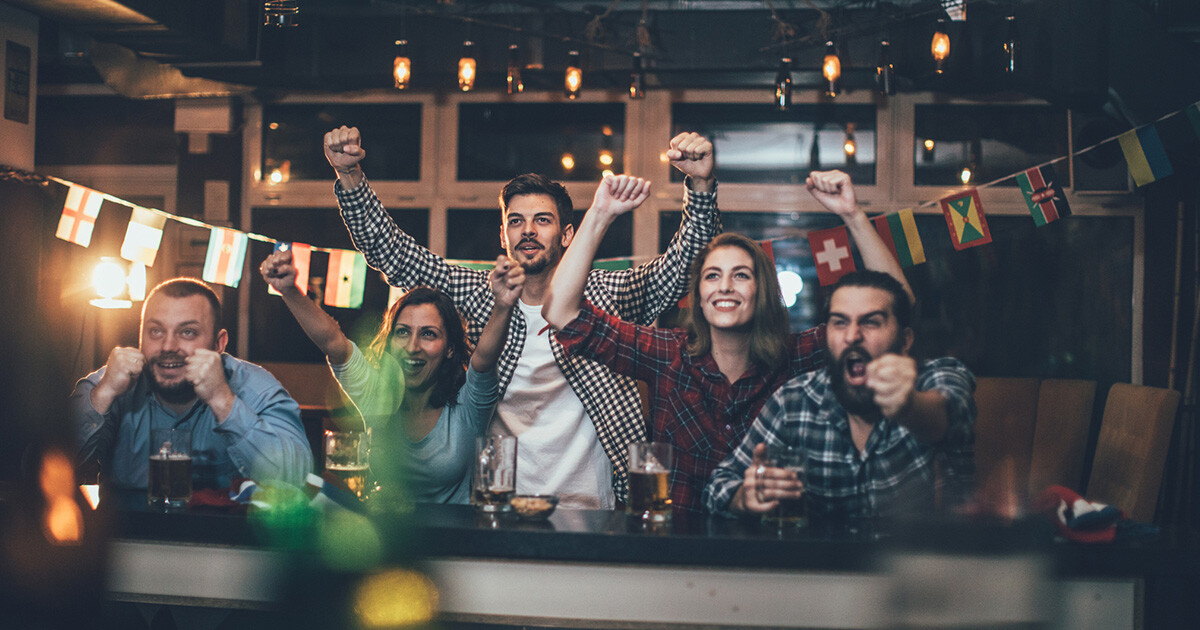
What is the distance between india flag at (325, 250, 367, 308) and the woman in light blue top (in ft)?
5.85

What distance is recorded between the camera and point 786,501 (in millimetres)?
1516

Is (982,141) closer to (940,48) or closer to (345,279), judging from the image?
(940,48)

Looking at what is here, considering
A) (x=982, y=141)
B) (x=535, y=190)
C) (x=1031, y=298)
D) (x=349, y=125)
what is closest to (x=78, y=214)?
(x=535, y=190)

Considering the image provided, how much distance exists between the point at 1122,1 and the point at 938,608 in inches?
165

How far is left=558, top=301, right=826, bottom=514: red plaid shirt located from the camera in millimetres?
1849

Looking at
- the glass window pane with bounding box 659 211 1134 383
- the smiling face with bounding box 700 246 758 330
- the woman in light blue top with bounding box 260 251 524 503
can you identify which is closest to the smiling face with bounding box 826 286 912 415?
the smiling face with bounding box 700 246 758 330

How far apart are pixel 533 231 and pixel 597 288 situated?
29 centimetres

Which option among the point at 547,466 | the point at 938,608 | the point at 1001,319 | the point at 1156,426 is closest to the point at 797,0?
the point at 1001,319

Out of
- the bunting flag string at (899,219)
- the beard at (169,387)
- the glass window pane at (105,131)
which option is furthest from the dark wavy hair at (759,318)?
the glass window pane at (105,131)

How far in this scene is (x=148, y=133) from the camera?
5.64 metres

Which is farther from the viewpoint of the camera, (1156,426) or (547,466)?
(1156,426)

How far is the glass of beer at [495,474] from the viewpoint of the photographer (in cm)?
165

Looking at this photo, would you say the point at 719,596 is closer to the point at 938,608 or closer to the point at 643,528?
the point at 643,528

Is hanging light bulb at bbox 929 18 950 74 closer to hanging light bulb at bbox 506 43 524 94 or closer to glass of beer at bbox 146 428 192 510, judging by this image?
hanging light bulb at bbox 506 43 524 94
